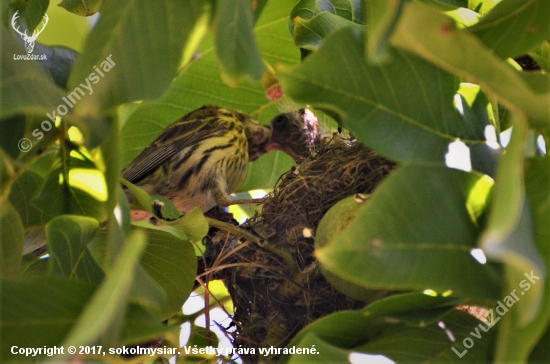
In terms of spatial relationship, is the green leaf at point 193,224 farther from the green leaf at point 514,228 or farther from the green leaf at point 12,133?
the green leaf at point 514,228

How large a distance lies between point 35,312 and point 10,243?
253mm

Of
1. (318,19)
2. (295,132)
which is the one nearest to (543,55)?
(318,19)

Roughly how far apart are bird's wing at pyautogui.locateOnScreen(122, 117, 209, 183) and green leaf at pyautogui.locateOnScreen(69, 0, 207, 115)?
1.89 m

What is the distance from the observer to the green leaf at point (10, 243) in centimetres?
107

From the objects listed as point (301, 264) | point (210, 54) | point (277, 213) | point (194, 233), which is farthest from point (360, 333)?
point (210, 54)

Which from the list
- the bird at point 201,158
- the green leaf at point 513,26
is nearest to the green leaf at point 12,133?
the green leaf at point 513,26

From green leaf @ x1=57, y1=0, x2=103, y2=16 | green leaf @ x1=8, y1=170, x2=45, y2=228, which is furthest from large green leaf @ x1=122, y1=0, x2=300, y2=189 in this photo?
green leaf @ x1=8, y1=170, x2=45, y2=228

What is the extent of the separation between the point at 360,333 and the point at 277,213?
42.5 inches

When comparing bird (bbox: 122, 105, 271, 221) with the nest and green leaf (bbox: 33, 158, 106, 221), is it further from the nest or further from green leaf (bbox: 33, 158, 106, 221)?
green leaf (bbox: 33, 158, 106, 221)

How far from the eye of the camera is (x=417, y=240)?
2.64ft

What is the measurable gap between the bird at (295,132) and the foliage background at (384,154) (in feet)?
5.39

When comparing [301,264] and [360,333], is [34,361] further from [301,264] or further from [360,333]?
[301,264]

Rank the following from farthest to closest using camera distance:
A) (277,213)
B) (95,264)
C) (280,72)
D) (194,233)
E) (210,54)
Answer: (210,54) < (277,213) < (194,233) < (95,264) < (280,72)

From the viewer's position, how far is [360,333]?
1007mm
